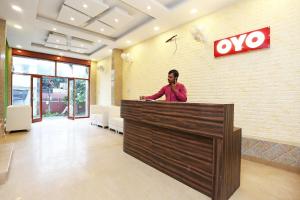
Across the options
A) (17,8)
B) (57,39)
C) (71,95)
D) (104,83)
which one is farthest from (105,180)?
(71,95)

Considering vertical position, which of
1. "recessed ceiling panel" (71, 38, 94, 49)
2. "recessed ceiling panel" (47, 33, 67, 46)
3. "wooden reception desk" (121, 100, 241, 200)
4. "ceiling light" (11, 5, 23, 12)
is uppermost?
"recessed ceiling panel" (71, 38, 94, 49)

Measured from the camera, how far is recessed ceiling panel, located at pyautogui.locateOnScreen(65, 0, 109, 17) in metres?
3.80

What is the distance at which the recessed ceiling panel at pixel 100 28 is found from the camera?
5.01 meters

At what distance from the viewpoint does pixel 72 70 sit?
9.14 meters

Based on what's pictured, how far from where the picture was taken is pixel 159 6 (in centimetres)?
393

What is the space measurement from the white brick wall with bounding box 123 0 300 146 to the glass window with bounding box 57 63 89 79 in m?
6.78

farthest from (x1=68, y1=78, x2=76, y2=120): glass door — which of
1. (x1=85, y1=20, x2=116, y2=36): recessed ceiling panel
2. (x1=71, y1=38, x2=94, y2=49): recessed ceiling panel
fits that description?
(x1=85, y1=20, x2=116, y2=36): recessed ceiling panel

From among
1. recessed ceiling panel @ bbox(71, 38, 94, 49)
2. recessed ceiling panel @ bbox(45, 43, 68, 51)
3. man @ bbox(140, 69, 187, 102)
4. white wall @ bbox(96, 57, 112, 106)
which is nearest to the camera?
man @ bbox(140, 69, 187, 102)

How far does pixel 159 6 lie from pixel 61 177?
419cm

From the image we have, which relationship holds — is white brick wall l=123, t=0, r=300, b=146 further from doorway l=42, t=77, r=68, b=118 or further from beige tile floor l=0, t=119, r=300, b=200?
doorway l=42, t=77, r=68, b=118

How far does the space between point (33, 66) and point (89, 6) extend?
232 inches

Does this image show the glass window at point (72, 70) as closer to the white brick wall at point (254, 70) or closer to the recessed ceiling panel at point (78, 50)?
the recessed ceiling panel at point (78, 50)

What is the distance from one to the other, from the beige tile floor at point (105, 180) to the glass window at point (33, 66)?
5.81m

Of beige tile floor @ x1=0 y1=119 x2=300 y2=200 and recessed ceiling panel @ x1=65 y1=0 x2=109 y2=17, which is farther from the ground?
recessed ceiling panel @ x1=65 y1=0 x2=109 y2=17
